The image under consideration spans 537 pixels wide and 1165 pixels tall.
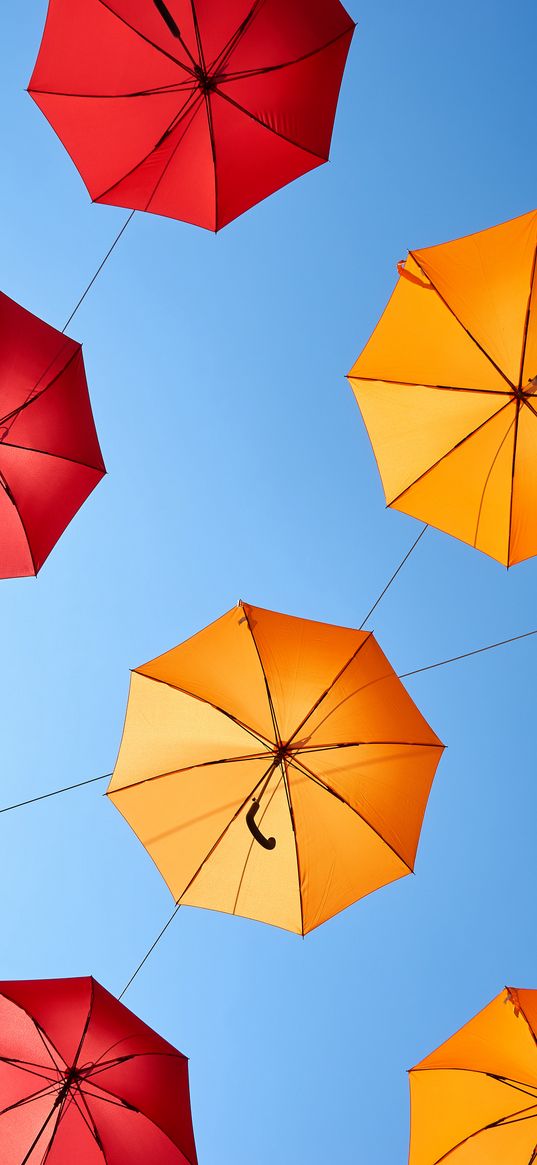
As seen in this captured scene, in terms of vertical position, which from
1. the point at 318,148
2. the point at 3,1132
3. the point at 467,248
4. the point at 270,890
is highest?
the point at 318,148

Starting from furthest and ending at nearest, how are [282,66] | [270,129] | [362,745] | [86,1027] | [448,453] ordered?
[270,129] → [282,66] → [448,453] → [362,745] → [86,1027]

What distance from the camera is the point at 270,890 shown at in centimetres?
755

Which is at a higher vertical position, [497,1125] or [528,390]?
[528,390]

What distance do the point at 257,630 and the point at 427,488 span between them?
2.19 m

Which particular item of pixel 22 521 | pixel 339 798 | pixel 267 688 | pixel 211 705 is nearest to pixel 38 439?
pixel 22 521

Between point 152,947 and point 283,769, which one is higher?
point 283,769

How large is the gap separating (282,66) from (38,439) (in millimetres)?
4291

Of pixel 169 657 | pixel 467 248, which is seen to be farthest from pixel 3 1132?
pixel 467 248

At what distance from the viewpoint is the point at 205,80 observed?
307 inches

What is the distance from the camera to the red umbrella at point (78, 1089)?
23.1ft

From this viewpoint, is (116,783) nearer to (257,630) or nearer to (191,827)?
(191,827)

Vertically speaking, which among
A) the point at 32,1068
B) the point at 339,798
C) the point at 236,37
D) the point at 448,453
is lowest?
the point at 32,1068

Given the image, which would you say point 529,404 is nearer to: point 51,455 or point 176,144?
point 176,144

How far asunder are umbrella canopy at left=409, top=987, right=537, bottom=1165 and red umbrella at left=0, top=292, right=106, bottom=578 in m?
6.06
